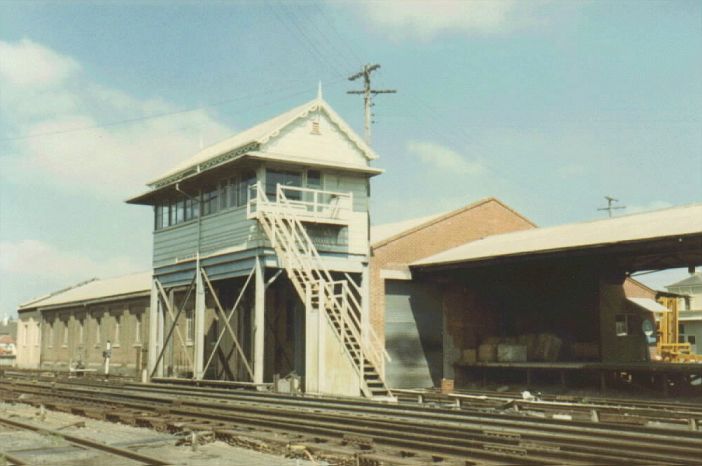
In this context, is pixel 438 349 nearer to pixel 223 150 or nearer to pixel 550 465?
pixel 223 150

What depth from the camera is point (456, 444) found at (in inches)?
407

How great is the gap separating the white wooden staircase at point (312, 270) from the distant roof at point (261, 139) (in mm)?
1611

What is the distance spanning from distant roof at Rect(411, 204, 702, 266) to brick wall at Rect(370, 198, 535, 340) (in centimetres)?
51

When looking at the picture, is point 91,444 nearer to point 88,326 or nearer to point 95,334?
point 95,334

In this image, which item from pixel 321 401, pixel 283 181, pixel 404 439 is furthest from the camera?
pixel 283 181

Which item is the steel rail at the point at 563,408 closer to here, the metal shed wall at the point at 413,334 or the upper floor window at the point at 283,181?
the upper floor window at the point at 283,181

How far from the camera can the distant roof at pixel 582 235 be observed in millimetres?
20266

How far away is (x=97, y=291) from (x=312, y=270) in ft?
85.8

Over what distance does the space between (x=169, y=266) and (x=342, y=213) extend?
7.30 metres

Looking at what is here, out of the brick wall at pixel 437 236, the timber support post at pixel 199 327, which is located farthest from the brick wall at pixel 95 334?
the brick wall at pixel 437 236

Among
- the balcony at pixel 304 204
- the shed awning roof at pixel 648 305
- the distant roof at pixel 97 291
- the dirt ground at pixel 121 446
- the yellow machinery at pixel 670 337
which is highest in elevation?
Answer: the balcony at pixel 304 204

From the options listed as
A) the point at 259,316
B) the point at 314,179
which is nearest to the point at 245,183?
the point at 314,179

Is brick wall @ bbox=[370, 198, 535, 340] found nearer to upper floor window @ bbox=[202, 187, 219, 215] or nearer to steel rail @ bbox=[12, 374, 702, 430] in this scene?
upper floor window @ bbox=[202, 187, 219, 215]

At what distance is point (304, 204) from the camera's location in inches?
931
